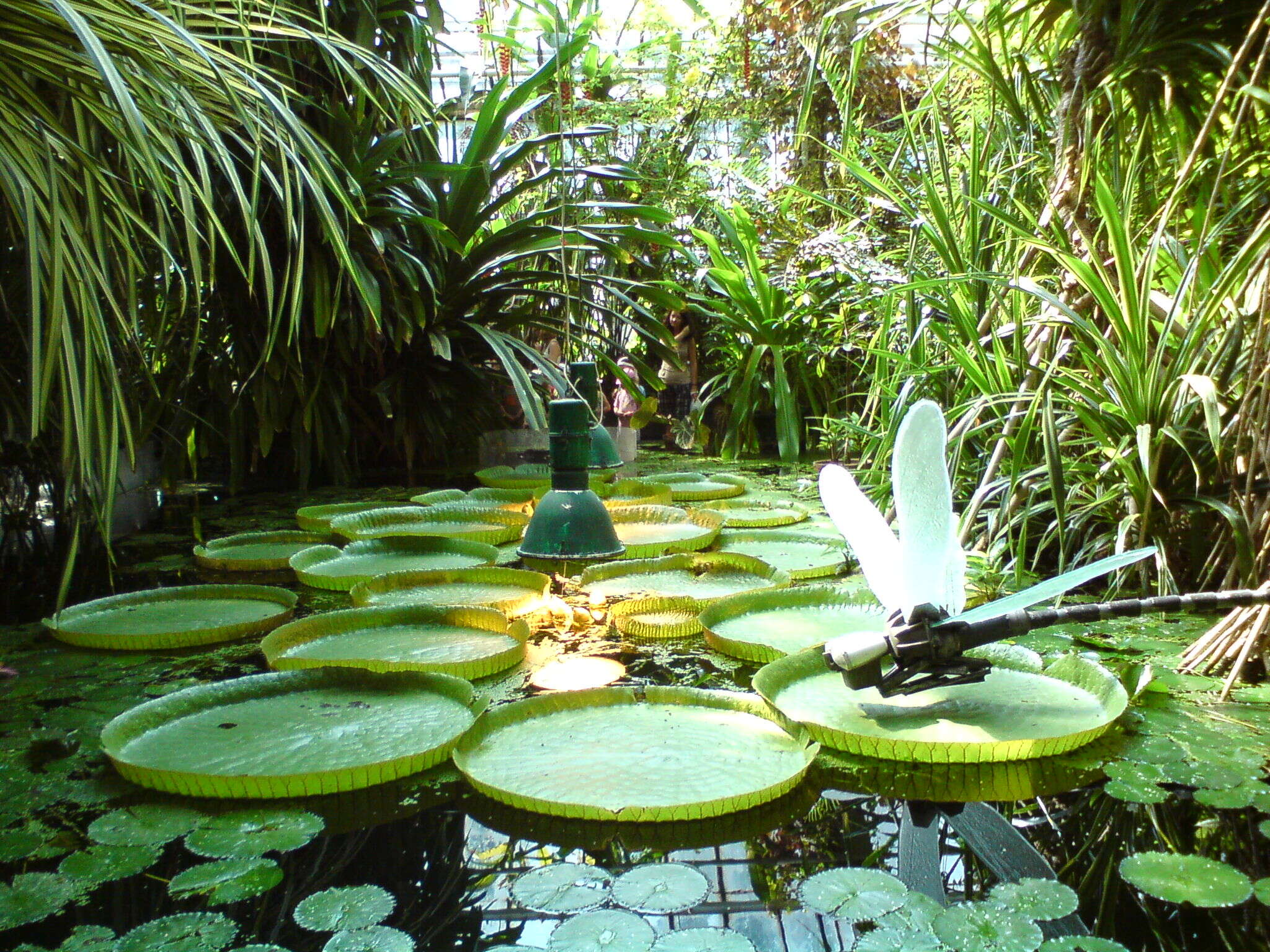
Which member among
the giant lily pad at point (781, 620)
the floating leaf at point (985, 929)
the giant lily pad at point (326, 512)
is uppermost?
the giant lily pad at point (326, 512)

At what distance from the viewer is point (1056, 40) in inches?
101

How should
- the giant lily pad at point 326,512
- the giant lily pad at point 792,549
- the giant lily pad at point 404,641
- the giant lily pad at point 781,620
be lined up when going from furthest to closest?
the giant lily pad at point 326,512, the giant lily pad at point 792,549, the giant lily pad at point 781,620, the giant lily pad at point 404,641

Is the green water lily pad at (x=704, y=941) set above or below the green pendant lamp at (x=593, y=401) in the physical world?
below

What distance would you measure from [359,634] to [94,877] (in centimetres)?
87

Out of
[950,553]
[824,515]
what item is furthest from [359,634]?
[824,515]

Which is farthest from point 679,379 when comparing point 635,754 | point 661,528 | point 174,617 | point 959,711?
point 635,754

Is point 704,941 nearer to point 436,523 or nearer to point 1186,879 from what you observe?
point 1186,879

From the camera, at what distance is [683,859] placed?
103 centimetres

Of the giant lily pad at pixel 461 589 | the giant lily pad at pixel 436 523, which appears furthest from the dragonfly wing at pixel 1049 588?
the giant lily pad at pixel 436 523

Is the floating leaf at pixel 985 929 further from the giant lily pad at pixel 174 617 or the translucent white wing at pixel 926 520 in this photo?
the giant lily pad at pixel 174 617

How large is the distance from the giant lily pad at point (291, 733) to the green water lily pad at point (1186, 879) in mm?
806

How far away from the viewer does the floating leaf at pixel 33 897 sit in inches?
35.5

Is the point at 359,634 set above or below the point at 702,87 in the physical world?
below

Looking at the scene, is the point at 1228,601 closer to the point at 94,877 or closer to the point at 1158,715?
the point at 1158,715
